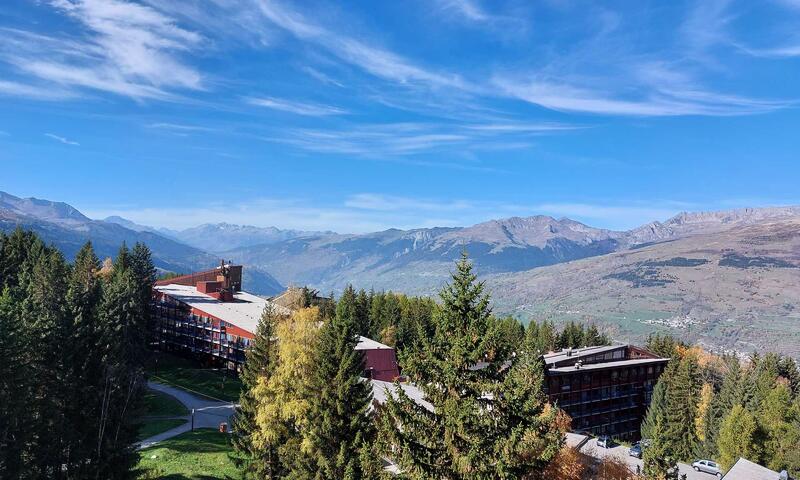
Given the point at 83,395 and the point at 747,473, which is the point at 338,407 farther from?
the point at 747,473

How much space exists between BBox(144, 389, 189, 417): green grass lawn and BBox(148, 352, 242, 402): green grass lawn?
23.1 ft

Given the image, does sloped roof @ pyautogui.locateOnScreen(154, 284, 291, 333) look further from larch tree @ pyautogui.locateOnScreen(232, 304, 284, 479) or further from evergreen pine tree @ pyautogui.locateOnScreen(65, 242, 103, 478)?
evergreen pine tree @ pyautogui.locateOnScreen(65, 242, 103, 478)

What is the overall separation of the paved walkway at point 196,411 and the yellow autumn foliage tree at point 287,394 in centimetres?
2094

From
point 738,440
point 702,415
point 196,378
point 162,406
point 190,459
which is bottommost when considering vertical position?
point 702,415

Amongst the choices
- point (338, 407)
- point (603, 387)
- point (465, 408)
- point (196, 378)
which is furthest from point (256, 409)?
point (603, 387)

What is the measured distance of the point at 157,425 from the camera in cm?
6612

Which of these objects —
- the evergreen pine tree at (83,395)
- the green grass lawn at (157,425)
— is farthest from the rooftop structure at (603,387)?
the evergreen pine tree at (83,395)

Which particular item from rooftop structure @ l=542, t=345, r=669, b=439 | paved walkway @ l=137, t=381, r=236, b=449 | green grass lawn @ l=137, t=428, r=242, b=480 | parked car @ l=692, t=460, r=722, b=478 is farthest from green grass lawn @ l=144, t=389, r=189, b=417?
parked car @ l=692, t=460, r=722, b=478

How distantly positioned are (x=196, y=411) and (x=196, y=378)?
18669 millimetres

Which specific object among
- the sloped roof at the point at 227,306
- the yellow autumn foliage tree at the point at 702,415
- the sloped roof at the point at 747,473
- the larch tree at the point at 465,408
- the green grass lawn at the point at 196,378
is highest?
the larch tree at the point at 465,408

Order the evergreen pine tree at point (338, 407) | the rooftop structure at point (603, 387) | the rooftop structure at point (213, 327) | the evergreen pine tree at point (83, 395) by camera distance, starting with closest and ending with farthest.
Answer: the evergreen pine tree at point (338, 407) → the evergreen pine tree at point (83, 395) → the rooftop structure at point (213, 327) → the rooftop structure at point (603, 387)

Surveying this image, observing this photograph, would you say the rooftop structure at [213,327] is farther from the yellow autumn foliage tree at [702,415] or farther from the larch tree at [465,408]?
the larch tree at [465,408]

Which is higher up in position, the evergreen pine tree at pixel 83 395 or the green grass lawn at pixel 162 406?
the evergreen pine tree at pixel 83 395

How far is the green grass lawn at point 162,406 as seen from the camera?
71125 millimetres
